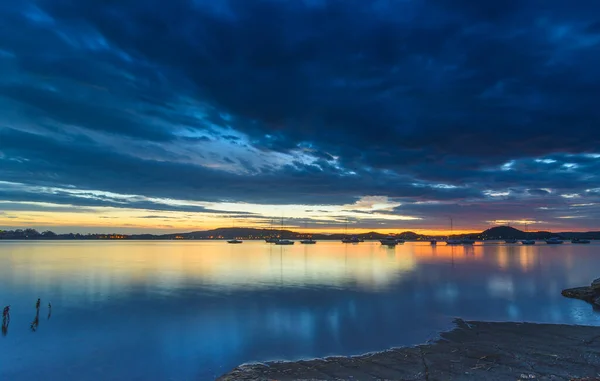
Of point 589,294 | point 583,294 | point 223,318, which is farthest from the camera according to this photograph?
point 583,294

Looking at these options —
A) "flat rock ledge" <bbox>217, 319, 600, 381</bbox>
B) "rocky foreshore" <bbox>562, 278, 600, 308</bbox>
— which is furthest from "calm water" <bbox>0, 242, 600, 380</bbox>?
"flat rock ledge" <bbox>217, 319, 600, 381</bbox>

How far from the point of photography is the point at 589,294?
1212 inches

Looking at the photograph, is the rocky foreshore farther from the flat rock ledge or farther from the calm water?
the flat rock ledge

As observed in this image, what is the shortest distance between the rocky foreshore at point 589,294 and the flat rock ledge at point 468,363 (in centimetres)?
1307

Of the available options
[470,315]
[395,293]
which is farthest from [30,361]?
[395,293]

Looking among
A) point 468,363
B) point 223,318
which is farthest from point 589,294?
point 223,318

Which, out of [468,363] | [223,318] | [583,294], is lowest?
[223,318]

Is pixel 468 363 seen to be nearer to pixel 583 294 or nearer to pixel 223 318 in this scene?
pixel 223 318

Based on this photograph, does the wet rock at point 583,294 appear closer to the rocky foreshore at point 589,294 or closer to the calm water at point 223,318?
the rocky foreshore at point 589,294

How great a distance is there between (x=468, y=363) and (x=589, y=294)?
2438 centimetres

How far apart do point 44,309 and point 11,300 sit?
6956 millimetres

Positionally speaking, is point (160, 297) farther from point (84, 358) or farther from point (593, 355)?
point (593, 355)

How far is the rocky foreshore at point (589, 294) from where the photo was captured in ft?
95.3

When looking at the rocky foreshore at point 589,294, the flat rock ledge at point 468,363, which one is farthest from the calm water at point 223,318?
the flat rock ledge at point 468,363
